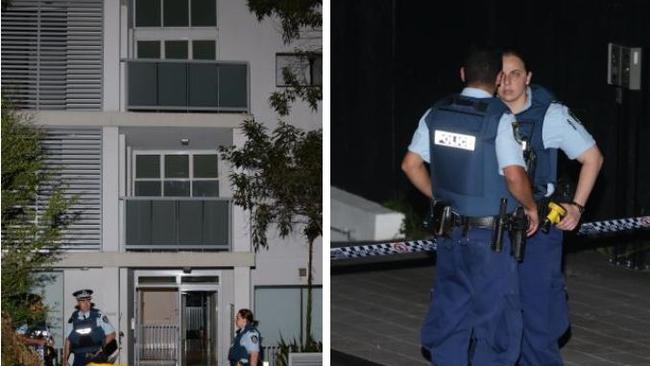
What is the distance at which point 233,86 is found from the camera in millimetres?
9562

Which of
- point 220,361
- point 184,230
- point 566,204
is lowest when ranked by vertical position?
point 220,361

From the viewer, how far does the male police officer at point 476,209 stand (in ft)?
18.3

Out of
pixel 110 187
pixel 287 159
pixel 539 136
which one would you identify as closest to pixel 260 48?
pixel 287 159

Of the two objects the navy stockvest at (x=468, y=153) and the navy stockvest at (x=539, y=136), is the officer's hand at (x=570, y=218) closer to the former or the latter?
the navy stockvest at (x=539, y=136)

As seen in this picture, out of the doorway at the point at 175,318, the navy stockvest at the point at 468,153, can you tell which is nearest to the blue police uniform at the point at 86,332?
the doorway at the point at 175,318

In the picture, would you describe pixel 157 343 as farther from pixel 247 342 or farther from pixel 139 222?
pixel 247 342

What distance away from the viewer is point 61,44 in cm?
997

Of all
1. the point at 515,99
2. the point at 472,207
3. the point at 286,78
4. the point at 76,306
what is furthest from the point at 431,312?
the point at 76,306

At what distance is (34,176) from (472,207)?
12.6 feet

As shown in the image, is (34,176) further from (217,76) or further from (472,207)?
(472,207)

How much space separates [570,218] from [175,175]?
453 centimetres

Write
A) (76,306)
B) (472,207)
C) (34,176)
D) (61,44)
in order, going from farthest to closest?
(61,44), (76,306), (34,176), (472,207)

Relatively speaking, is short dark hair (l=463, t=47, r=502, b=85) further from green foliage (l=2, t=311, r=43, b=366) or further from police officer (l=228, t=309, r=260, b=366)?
green foliage (l=2, t=311, r=43, b=366)

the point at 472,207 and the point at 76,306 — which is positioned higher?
the point at 472,207
